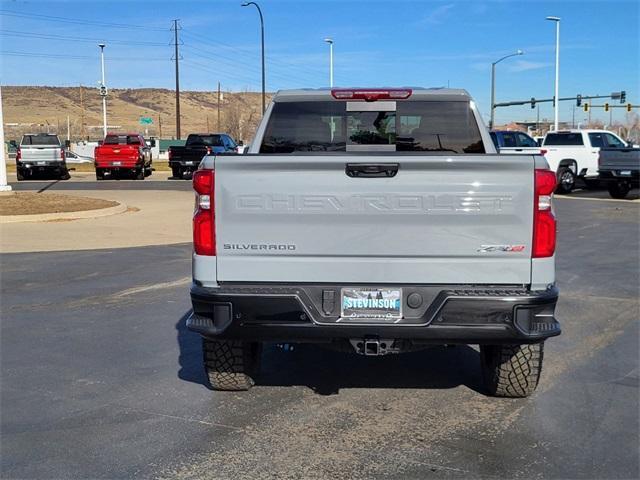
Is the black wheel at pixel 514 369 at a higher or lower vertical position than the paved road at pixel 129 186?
lower

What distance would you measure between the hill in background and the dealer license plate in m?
95.2

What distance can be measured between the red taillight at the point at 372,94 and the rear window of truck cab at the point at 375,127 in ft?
0.21

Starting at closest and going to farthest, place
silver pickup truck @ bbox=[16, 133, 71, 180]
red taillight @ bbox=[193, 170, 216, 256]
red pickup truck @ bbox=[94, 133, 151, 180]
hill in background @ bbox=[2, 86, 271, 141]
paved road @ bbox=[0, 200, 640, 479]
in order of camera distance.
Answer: paved road @ bbox=[0, 200, 640, 479] < red taillight @ bbox=[193, 170, 216, 256] < silver pickup truck @ bbox=[16, 133, 71, 180] < red pickup truck @ bbox=[94, 133, 151, 180] < hill in background @ bbox=[2, 86, 271, 141]

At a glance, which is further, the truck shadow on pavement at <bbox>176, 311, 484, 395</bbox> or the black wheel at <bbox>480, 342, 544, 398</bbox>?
the truck shadow on pavement at <bbox>176, 311, 484, 395</bbox>

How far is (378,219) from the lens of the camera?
4121 millimetres

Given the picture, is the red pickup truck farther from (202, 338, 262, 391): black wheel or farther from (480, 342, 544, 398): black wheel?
(480, 342, 544, 398): black wheel

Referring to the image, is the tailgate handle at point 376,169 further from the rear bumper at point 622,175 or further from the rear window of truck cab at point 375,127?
the rear bumper at point 622,175

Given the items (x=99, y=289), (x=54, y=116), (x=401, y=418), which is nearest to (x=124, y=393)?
(x=401, y=418)

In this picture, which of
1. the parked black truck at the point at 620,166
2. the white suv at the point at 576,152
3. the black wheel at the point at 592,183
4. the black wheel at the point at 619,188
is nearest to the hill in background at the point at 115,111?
the black wheel at the point at 592,183

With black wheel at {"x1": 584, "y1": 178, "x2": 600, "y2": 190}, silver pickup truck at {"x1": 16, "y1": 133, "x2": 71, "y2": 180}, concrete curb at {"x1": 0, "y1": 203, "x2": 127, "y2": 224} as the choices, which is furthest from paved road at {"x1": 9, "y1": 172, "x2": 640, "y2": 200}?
concrete curb at {"x1": 0, "y1": 203, "x2": 127, "y2": 224}

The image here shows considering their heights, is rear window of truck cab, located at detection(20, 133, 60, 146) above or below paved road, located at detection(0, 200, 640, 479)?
above

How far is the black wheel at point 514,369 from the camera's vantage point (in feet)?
15.8

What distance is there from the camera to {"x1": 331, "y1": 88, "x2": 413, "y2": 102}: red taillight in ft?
17.6

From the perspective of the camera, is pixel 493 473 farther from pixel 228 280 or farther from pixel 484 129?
pixel 484 129
